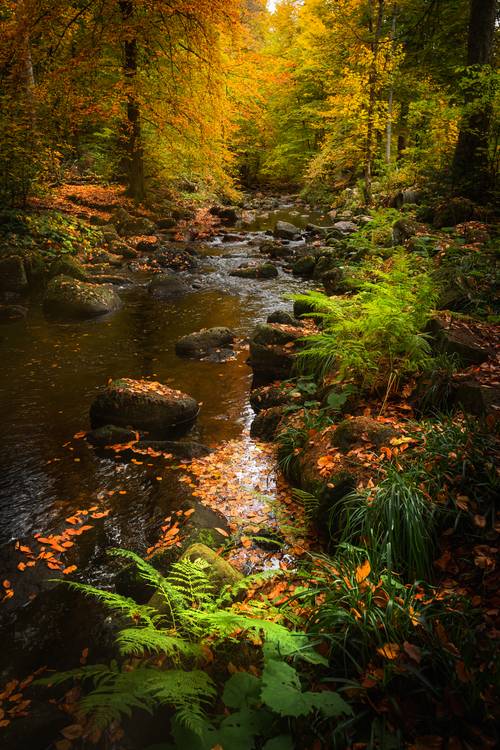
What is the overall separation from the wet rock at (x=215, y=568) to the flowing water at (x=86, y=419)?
1.03m

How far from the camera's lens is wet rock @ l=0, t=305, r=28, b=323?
983 centimetres

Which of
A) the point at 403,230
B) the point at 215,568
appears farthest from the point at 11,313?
the point at 403,230

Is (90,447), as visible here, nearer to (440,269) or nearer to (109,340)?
(109,340)

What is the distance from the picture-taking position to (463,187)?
10945 mm

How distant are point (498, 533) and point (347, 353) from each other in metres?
2.79

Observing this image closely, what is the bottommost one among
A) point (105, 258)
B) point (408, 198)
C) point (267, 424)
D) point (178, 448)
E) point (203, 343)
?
point (178, 448)

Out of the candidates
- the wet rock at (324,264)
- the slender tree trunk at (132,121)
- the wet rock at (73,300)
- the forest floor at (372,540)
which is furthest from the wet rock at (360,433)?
the slender tree trunk at (132,121)

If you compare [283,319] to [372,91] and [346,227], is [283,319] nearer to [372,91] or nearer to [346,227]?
[346,227]

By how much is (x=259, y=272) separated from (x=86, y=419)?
8.86 meters

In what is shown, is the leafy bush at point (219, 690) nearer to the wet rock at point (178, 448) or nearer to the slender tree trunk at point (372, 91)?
the wet rock at point (178, 448)

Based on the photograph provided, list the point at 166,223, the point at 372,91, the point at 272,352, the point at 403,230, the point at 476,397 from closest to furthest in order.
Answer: the point at 476,397 < the point at 272,352 < the point at 403,230 < the point at 372,91 < the point at 166,223

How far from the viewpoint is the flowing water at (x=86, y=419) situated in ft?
13.4

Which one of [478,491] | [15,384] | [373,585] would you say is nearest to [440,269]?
[478,491]

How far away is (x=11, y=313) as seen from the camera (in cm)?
999
